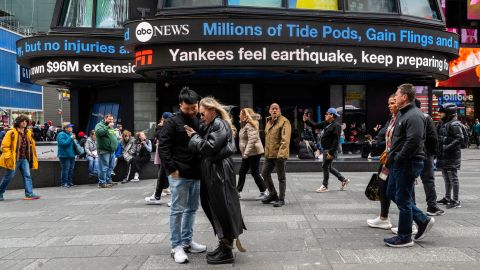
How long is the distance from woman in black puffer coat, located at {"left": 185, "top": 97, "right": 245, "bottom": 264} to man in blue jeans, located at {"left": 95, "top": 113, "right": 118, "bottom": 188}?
23.5 ft

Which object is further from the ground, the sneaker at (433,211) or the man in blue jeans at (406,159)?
the man in blue jeans at (406,159)

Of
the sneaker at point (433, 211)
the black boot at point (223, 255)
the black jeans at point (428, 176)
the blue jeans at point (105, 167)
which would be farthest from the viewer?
the blue jeans at point (105, 167)

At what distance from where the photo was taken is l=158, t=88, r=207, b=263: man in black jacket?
195 inches

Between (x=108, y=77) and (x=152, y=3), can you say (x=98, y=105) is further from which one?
(x=152, y=3)

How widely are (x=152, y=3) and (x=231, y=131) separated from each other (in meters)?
14.6

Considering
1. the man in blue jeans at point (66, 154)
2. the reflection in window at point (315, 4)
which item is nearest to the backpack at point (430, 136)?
the man in blue jeans at point (66, 154)

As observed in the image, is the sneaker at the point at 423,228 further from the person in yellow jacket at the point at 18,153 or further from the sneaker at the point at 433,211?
the person in yellow jacket at the point at 18,153

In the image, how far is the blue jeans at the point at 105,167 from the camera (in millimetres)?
11680

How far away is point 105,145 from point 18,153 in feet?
7.35

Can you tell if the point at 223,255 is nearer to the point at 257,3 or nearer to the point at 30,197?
the point at 30,197

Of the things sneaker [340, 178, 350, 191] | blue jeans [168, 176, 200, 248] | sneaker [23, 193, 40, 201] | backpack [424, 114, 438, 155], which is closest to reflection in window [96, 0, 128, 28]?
sneaker [23, 193, 40, 201]

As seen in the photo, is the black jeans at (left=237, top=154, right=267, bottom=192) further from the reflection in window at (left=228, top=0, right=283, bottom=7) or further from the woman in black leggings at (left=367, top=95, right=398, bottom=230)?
the reflection in window at (left=228, top=0, right=283, bottom=7)

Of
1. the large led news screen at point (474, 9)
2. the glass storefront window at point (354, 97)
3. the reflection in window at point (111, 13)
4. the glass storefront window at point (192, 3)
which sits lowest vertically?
the glass storefront window at point (354, 97)

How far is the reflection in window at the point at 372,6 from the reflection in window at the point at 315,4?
0.55 m
